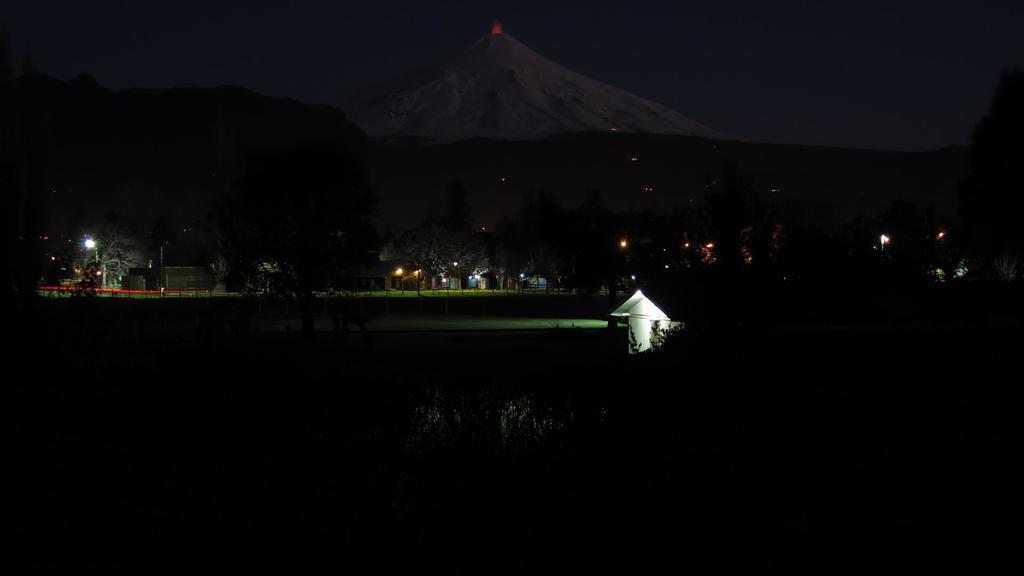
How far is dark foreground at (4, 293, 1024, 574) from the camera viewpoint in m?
6.20

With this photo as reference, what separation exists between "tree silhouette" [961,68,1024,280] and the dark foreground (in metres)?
35.8

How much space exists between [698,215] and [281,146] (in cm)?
2410

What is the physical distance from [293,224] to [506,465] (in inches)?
1145

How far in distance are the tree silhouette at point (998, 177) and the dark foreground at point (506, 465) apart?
3583cm

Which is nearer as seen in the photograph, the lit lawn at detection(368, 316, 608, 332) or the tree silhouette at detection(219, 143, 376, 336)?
the tree silhouette at detection(219, 143, 376, 336)

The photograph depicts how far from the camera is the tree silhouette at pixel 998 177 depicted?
45375mm

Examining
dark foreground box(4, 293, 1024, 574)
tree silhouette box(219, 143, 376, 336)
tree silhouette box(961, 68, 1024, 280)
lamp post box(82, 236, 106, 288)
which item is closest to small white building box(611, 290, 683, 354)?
tree silhouette box(219, 143, 376, 336)

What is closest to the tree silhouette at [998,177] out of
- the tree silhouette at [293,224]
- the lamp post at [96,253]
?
the tree silhouette at [293,224]

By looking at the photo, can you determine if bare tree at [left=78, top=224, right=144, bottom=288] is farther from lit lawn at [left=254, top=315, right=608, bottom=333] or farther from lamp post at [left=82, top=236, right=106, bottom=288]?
lit lawn at [left=254, top=315, right=608, bottom=333]

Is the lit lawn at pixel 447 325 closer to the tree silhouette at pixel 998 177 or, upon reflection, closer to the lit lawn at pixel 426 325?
the lit lawn at pixel 426 325

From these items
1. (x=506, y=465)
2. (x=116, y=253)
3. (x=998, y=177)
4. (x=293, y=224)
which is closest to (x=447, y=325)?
(x=293, y=224)

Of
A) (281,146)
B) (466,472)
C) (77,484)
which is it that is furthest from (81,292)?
(281,146)

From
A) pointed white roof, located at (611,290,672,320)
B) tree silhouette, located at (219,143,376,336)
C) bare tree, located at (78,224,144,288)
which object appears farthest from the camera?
bare tree, located at (78,224,144,288)

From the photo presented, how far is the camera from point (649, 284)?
95.6 ft
